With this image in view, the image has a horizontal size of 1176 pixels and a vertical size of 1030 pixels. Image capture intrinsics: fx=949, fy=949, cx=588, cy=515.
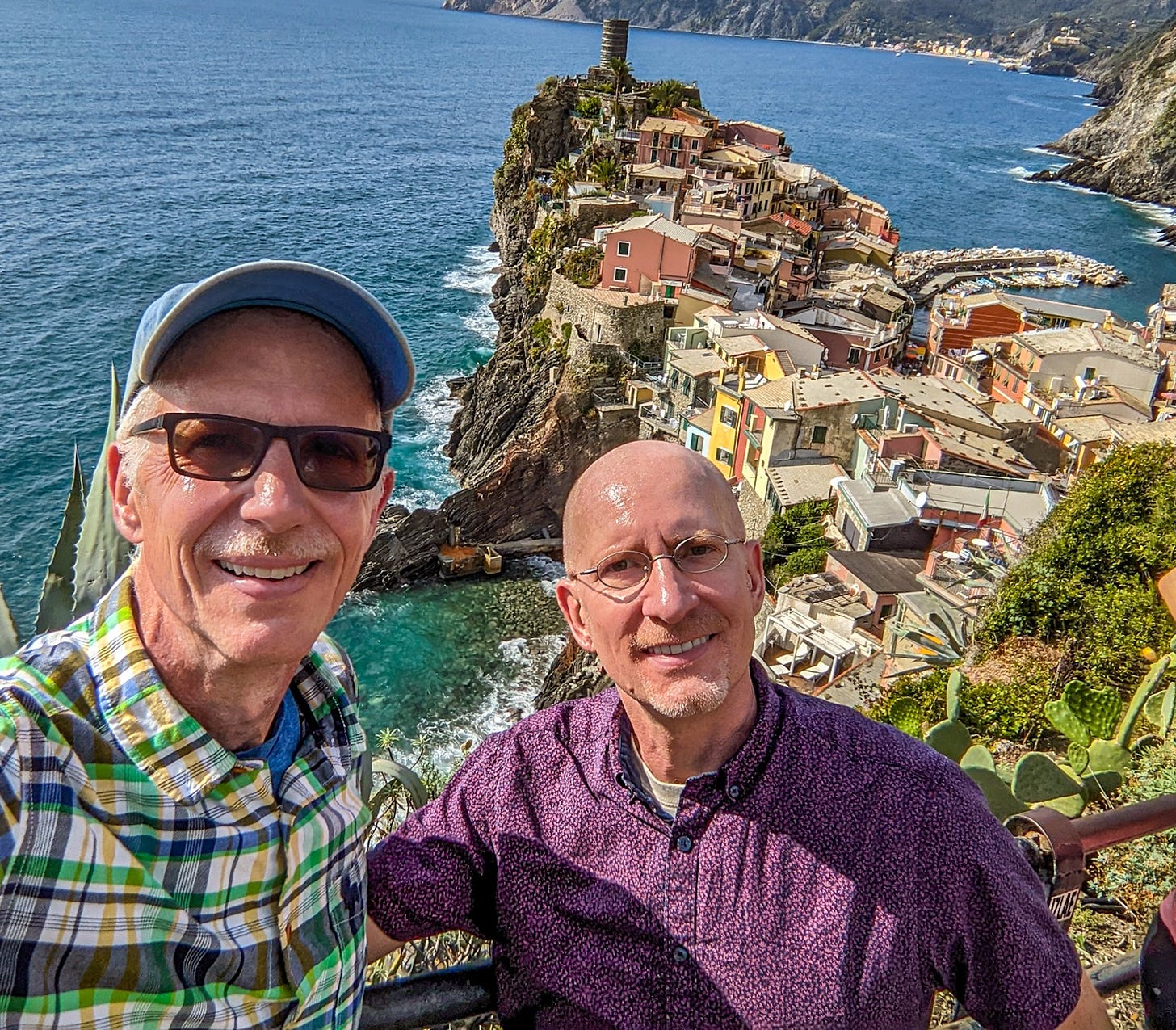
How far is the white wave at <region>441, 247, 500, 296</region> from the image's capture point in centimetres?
5916

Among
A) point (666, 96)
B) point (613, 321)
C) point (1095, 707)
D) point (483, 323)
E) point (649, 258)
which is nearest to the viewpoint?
point (1095, 707)

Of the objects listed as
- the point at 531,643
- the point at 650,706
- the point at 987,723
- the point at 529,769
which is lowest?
the point at 531,643

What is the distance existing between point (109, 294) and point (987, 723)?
51.0 meters

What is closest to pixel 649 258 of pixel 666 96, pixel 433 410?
pixel 433 410

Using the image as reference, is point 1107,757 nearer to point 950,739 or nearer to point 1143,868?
point 950,739

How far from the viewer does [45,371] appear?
40.8m

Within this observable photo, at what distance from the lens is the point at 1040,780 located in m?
6.05

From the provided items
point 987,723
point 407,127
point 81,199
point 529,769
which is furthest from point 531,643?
point 407,127

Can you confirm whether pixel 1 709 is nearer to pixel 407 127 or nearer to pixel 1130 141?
pixel 407 127

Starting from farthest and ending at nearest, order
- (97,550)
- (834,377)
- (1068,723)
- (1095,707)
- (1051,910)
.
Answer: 1. (834,377)
2. (1095,707)
3. (1068,723)
4. (97,550)
5. (1051,910)

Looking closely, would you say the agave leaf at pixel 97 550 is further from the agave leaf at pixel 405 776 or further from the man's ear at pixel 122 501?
the agave leaf at pixel 405 776

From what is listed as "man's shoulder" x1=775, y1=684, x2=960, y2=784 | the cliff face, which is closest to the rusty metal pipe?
"man's shoulder" x1=775, y1=684, x2=960, y2=784

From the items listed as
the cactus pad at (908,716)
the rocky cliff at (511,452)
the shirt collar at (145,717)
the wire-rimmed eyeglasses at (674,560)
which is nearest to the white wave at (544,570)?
the rocky cliff at (511,452)

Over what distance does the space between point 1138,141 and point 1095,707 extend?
11816 centimetres
